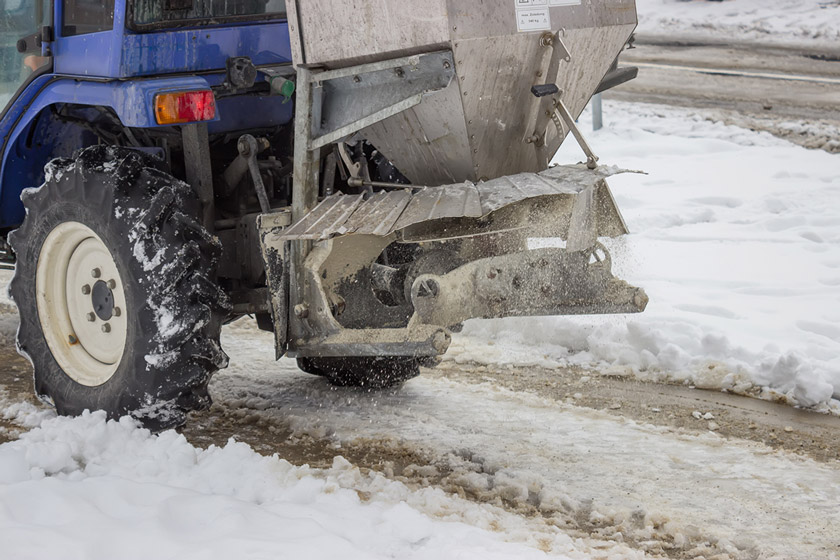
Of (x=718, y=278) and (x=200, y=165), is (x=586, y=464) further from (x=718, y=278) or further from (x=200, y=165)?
(x=718, y=278)

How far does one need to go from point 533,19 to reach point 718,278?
3.33 meters

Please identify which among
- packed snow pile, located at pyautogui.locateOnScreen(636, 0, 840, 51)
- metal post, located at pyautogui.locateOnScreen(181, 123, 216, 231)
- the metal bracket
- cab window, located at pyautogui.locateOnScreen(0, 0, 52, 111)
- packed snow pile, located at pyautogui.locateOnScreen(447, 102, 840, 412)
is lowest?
packed snow pile, located at pyautogui.locateOnScreen(447, 102, 840, 412)

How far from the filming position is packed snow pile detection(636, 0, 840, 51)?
15.5 meters

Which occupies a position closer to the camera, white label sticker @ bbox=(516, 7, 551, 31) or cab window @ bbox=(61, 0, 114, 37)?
white label sticker @ bbox=(516, 7, 551, 31)

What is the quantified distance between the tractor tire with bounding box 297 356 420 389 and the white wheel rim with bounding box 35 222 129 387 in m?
1.03

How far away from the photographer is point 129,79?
13.0 feet

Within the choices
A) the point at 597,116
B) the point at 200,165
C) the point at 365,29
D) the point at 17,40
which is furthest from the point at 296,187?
the point at 597,116

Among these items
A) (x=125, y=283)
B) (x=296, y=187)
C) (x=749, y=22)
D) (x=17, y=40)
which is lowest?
(x=125, y=283)

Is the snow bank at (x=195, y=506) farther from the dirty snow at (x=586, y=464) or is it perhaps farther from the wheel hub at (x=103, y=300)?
the wheel hub at (x=103, y=300)

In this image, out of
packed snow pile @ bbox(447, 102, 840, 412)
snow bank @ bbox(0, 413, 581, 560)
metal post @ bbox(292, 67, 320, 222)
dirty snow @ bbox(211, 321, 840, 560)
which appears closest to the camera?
snow bank @ bbox(0, 413, 581, 560)

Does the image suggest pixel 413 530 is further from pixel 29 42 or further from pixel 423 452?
pixel 29 42

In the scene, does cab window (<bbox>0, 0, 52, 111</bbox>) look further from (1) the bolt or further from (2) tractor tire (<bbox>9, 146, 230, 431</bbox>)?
(1) the bolt

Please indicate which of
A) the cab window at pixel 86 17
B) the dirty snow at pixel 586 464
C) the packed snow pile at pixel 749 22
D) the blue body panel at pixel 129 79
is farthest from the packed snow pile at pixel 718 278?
the packed snow pile at pixel 749 22

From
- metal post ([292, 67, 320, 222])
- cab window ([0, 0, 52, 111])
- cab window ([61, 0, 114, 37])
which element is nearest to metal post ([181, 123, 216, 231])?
metal post ([292, 67, 320, 222])
